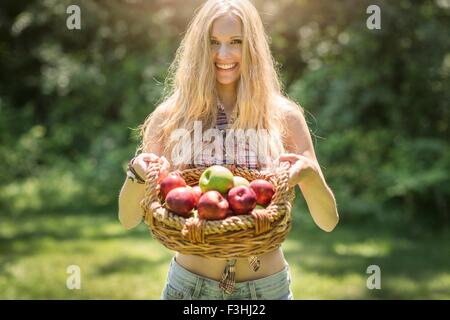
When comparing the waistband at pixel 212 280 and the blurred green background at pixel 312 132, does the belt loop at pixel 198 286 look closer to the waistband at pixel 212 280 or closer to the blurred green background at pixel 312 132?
the waistband at pixel 212 280

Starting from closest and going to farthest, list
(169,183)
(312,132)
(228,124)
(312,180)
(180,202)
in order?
(180,202)
(169,183)
(312,180)
(228,124)
(312,132)

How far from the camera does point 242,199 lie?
6.99ft

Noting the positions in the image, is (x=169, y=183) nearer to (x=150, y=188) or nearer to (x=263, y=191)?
(x=150, y=188)

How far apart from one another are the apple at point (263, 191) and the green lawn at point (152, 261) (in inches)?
128

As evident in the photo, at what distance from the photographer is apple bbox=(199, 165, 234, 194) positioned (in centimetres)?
221

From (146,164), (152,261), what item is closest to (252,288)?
(146,164)

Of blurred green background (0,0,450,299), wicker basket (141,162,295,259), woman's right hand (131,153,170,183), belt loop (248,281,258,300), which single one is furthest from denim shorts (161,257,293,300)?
blurred green background (0,0,450,299)

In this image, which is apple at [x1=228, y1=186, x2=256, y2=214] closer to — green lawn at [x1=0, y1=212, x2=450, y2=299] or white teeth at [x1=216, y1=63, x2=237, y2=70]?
white teeth at [x1=216, y1=63, x2=237, y2=70]

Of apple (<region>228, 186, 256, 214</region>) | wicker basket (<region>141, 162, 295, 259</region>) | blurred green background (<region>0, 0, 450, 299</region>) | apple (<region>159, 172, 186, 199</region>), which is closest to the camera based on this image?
wicker basket (<region>141, 162, 295, 259</region>)

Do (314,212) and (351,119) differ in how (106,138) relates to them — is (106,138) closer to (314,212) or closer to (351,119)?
(351,119)

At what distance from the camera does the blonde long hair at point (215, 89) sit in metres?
2.37

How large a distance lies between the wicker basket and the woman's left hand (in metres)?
0.03

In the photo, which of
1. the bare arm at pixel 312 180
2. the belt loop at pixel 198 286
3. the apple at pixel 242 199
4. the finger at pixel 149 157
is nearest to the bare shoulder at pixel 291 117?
the bare arm at pixel 312 180

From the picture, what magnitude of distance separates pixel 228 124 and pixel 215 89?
0.15 metres
